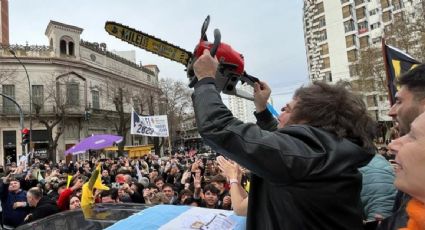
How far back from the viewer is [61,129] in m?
41.5

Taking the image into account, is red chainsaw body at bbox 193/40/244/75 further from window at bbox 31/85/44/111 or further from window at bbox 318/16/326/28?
window at bbox 318/16/326/28

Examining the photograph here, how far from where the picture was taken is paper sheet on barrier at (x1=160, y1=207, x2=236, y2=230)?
2.89 metres

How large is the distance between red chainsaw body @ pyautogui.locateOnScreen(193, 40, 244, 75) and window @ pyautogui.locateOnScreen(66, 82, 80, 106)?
142 feet

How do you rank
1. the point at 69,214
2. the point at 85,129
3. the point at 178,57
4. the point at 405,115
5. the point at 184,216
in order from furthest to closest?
the point at 85,129
the point at 69,214
the point at 184,216
the point at 178,57
the point at 405,115

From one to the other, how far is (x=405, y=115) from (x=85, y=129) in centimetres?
4579

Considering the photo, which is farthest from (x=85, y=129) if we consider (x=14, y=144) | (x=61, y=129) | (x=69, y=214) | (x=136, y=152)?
(x=69, y=214)

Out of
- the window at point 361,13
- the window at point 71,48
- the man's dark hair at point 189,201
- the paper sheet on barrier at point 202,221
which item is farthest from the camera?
the window at point 361,13

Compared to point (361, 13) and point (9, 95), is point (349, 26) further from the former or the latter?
point (9, 95)

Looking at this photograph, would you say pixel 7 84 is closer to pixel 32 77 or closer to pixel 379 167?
pixel 32 77

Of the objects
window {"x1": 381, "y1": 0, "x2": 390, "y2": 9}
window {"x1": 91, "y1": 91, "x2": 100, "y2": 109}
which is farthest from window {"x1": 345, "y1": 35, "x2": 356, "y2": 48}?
window {"x1": 91, "y1": 91, "x2": 100, "y2": 109}

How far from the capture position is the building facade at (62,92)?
4125 cm

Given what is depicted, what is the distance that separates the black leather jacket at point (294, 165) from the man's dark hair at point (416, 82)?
1.73 ft

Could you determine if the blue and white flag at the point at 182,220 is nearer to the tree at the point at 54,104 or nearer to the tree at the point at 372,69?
the tree at the point at 372,69

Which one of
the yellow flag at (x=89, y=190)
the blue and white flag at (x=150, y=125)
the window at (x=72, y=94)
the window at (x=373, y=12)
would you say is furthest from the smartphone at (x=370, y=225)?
the window at (x=373, y=12)
